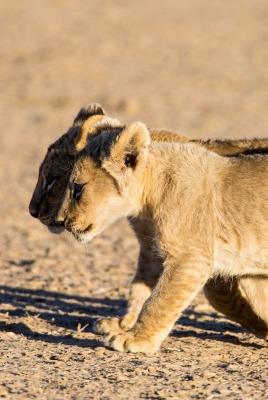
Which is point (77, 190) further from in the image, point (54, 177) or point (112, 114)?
point (112, 114)

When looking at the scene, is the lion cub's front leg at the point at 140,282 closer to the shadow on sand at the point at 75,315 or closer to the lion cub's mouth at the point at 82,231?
the shadow on sand at the point at 75,315

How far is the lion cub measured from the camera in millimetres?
7180

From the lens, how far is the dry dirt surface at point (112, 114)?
6.79 m

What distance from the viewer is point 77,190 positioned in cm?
759

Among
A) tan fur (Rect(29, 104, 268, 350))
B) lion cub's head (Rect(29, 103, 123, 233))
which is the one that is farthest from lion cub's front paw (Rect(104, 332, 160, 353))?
lion cub's head (Rect(29, 103, 123, 233))

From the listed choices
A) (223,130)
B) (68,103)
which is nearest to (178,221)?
(223,130)

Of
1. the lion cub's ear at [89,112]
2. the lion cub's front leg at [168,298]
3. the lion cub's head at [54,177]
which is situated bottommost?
the lion cub's front leg at [168,298]

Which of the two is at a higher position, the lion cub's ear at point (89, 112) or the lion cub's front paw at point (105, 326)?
the lion cub's ear at point (89, 112)

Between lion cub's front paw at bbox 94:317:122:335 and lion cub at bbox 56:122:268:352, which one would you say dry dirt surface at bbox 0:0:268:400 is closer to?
lion cub's front paw at bbox 94:317:122:335

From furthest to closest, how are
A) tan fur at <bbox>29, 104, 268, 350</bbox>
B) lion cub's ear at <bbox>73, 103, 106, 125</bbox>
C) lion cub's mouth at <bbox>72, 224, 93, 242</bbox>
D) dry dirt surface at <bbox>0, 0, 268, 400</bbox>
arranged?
lion cub's ear at <bbox>73, 103, 106, 125</bbox>
tan fur at <bbox>29, 104, 268, 350</bbox>
lion cub's mouth at <bbox>72, 224, 93, 242</bbox>
dry dirt surface at <bbox>0, 0, 268, 400</bbox>

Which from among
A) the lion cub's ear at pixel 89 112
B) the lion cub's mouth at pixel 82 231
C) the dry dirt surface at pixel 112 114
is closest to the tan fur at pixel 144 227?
the lion cub's ear at pixel 89 112

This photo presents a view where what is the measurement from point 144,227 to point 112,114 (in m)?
13.3

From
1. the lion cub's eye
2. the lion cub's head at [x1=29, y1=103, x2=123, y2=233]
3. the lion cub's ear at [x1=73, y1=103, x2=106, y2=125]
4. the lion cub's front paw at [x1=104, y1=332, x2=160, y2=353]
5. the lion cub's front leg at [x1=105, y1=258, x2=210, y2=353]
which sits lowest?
the lion cub's front paw at [x1=104, y1=332, x2=160, y2=353]

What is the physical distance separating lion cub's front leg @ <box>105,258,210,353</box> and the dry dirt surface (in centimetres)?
19
